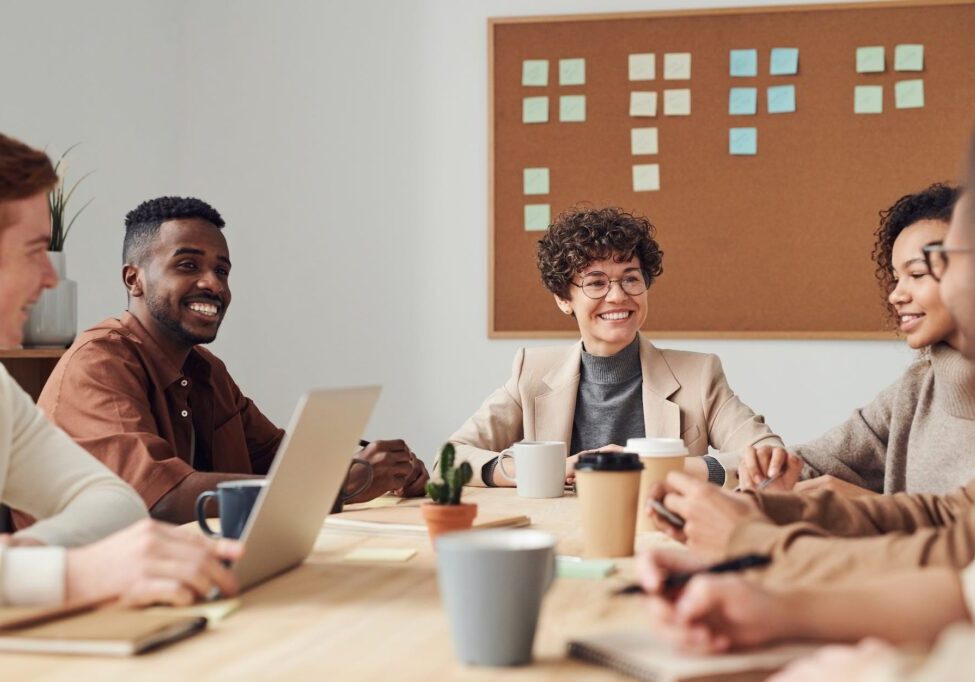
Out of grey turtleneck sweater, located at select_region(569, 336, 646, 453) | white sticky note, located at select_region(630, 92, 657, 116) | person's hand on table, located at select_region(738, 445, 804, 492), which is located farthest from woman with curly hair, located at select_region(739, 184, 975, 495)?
white sticky note, located at select_region(630, 92, 657, 116)

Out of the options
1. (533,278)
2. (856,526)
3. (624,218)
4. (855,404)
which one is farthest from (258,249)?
(856,526)

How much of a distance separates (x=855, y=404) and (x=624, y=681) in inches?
122

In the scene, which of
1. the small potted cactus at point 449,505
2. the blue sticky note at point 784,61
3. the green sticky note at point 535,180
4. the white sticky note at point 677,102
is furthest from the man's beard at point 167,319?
the blue sticky note at point 784,61

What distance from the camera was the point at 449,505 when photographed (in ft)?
4.27

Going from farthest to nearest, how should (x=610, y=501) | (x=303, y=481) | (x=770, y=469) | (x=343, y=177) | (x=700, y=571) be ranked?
(x=343, y=177)
(x=770, y=469)
(x=610, y=501)
(x=303, y=481)
(x=700, y=571)

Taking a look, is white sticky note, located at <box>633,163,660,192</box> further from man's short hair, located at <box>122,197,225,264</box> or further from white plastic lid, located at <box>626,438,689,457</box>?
white plastic lid, located at <box>626,438,689,457</box>

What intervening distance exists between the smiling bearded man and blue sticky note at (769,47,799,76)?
6.92ft

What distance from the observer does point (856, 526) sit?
128 cm

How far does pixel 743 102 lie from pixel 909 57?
22.1 inches

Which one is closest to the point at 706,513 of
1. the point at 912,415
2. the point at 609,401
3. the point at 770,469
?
the point at 770,469

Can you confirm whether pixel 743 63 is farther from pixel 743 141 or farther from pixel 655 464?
pixel 655 464

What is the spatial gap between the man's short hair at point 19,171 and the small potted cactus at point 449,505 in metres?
0.60

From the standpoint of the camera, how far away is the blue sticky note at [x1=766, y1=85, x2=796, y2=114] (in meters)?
3.62

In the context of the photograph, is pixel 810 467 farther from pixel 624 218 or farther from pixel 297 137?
pixel 297 137
